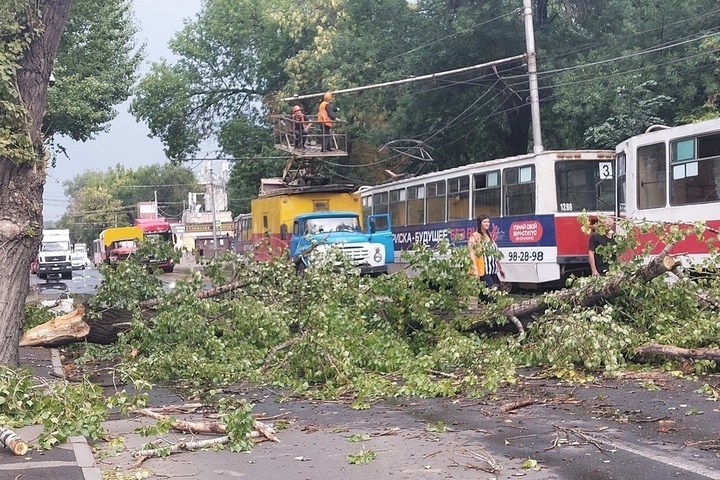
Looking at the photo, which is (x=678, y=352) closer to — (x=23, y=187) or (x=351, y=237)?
(x=23, y=187)

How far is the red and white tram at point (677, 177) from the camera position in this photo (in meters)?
14.1

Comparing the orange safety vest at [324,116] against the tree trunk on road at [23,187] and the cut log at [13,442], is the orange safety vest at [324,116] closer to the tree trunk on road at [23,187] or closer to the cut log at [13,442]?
the tree trunk on road at [23,187]

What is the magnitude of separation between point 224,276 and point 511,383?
19.3 ft

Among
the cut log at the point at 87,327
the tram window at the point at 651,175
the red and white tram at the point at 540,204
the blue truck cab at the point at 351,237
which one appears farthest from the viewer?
the blue truck cab at the point at 351,237

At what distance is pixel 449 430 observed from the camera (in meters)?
8.15

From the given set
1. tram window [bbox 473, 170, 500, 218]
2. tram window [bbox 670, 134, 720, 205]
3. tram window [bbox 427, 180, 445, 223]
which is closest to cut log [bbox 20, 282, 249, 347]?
tram window [bbox 670, 134, 720, 205]

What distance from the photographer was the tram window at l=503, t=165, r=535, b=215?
19.1 m

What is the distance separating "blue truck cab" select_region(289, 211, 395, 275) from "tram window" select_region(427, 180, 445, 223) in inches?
49.0

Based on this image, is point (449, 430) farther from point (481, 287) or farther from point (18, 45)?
point (18, 45)

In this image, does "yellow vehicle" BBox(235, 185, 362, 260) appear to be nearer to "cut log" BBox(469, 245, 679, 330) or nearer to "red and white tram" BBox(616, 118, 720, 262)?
"red and white tram" BBox(616, 118, 720, 262)

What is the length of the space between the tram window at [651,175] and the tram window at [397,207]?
35.2ft

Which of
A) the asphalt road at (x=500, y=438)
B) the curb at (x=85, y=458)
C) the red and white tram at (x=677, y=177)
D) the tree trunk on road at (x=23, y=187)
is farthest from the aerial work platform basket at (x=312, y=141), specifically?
the curb at (x=85, y=458)

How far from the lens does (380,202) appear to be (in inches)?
1110

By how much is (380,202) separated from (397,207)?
5.67 ft
